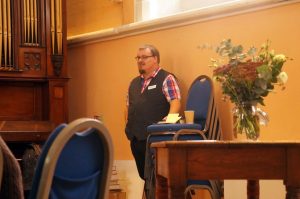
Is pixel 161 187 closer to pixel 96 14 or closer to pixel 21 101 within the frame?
pixel 21 101

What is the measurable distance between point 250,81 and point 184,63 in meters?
2.71

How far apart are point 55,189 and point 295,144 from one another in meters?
1.42

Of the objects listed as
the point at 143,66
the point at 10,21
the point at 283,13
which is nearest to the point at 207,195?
the point at 143,66

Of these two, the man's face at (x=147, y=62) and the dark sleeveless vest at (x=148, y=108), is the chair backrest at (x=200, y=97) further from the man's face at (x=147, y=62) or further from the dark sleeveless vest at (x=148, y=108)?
the man's face at (x=147, y=62)

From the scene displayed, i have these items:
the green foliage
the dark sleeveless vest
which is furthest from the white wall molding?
the green foliage

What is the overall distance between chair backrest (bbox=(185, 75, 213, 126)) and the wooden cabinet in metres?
1.94

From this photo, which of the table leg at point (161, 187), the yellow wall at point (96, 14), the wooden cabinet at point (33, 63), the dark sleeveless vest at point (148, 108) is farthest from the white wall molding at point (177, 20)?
the table leg at point (161, 187)

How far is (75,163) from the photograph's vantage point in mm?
1793

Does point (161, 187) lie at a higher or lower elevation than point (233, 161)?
lower

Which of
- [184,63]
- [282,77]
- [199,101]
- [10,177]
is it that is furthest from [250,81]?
[184,63]

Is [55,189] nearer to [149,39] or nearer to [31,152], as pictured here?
[31,152]

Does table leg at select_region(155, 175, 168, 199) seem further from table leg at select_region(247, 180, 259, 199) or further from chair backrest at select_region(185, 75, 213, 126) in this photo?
chair backrest at select_region(185, 75, 213, 126)

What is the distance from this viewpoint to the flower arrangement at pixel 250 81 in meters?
3.10

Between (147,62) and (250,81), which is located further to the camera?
(147,62)
